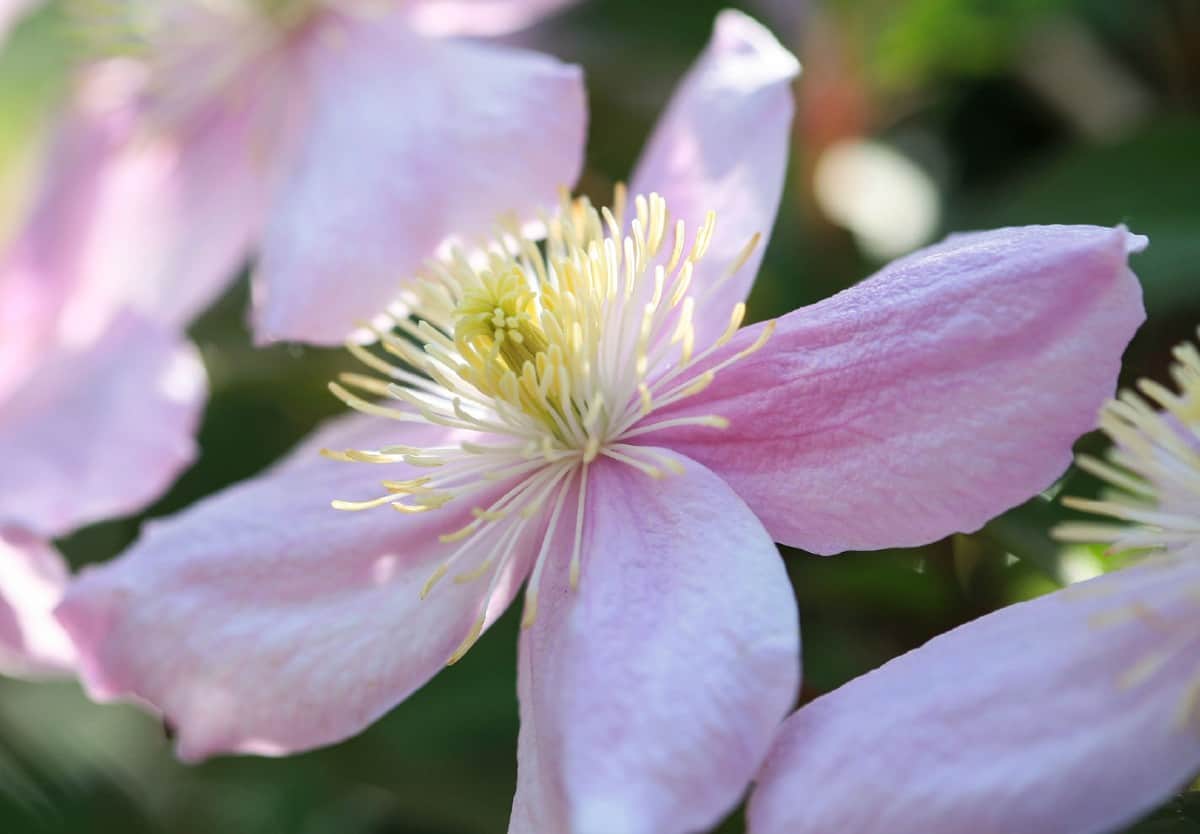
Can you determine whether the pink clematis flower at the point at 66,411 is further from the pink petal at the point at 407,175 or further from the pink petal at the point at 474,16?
the pink petal at the point at 474,16

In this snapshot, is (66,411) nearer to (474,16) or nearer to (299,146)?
(299,146)

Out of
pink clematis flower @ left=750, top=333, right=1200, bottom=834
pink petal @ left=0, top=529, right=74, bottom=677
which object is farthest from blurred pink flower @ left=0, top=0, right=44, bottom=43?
pink clematis flower @ left=750, top=333, right=1200, bottom=834

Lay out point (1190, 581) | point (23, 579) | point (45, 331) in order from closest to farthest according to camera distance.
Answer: point (1190, 581)
point (23, 579)
point (45, 331)

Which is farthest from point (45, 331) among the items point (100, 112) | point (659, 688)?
point (659, 688)

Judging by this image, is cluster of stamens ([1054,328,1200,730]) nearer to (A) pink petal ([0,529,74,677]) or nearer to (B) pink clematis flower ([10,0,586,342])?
(B) pink clematis flower ([10,0,586,342])

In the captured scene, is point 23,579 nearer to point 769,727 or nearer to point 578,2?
point 769,727

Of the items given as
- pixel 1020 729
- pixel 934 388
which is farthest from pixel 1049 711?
pixel 934 388
